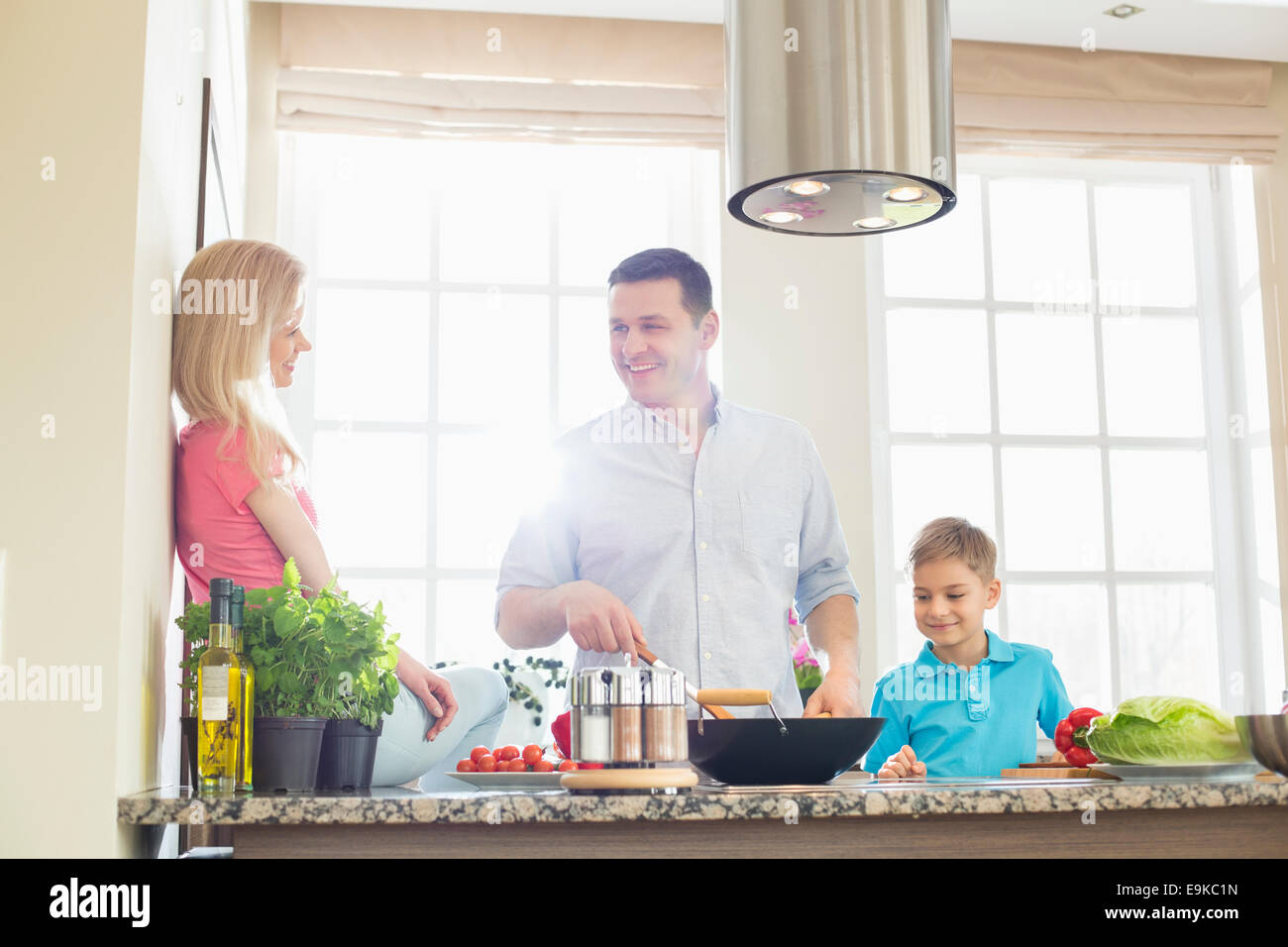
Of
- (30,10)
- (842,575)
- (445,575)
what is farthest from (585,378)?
(30,10)

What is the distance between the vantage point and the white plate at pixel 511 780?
1.55 m

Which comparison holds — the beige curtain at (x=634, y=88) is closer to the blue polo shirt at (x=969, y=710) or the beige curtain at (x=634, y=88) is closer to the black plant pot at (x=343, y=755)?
the blue polo shirt at (x=969, y=710)

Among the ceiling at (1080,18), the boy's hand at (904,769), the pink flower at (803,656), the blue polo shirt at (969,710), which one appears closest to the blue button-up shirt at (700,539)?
the blue polo shirt at (969,710)

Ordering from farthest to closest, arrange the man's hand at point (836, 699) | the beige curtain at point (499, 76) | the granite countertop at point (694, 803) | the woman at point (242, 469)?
the beige curtain at point (499, 76), the man's hand at point (836, 699), the woman at point (242, 469), the granite countertop at point (694, 803)

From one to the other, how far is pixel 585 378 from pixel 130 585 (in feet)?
7.49

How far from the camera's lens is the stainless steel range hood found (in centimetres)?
188

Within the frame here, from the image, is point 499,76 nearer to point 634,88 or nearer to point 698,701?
point 634,88

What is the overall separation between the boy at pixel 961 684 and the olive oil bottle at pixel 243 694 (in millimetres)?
1189

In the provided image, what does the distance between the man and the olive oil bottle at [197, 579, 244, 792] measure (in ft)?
2.55

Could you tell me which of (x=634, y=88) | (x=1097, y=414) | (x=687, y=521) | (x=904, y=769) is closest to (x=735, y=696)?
(x=904, y=769)

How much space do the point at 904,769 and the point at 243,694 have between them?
0.88m

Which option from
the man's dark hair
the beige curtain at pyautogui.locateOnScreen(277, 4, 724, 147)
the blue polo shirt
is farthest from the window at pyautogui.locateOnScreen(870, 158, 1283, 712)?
the man's dark hair
